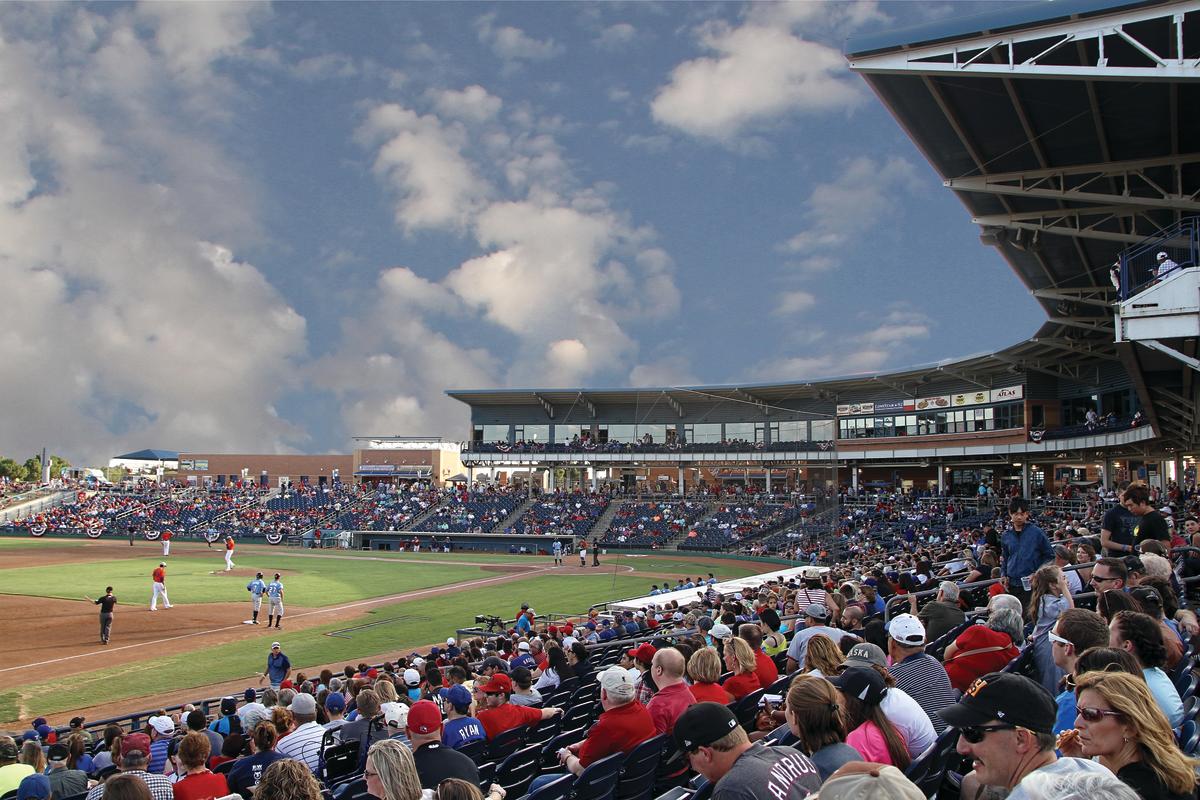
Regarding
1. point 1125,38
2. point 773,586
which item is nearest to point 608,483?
point 773,586

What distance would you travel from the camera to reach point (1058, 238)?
72.8 ft

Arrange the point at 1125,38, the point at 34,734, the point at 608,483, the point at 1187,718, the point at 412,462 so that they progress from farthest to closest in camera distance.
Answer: the point at 412,462
the point at 608,483
the point at 1125,38
the point at 34,734
the point at 1187,718

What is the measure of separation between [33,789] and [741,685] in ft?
18.8

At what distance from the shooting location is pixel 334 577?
123 ft

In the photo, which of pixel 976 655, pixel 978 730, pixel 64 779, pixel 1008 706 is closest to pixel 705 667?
pixel 976 655

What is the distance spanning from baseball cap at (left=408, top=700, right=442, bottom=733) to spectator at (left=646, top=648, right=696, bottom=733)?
1.69 metres

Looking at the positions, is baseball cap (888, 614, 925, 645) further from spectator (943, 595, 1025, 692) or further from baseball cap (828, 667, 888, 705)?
baseball cap (828, 667, 888, 705)

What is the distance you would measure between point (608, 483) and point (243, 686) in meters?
54.7

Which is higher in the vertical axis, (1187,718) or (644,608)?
(1187,718)

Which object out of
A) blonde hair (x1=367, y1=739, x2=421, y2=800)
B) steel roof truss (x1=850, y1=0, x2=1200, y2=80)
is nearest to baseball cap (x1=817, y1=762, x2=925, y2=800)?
blonde hair (x1=367, y1=739, x2=421, y2=800)

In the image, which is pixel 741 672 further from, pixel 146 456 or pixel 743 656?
pixel 146 456

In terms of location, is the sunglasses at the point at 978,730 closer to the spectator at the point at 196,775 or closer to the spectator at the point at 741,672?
the spectator at the point at 741,672

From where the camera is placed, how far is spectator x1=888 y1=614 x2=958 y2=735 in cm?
530

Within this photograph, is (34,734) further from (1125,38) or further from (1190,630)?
(1125,38)
